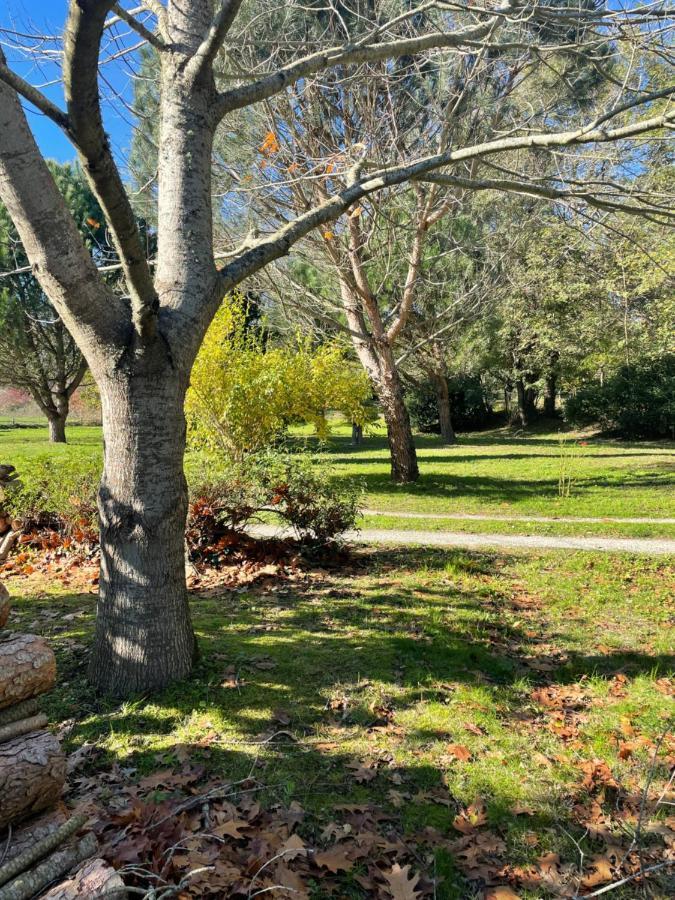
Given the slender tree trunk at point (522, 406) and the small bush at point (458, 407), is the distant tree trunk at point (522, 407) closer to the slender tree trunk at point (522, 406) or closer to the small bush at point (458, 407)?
the slender tree trunk at point (522, 406)

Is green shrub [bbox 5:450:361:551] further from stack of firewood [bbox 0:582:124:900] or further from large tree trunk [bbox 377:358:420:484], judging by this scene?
large tree trunk [bbox 377:358:420:484]

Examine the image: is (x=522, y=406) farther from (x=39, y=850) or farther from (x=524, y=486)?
(x=39, y=850)

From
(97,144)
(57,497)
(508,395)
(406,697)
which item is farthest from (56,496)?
(508,395)

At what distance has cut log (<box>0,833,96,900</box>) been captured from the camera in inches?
63.2

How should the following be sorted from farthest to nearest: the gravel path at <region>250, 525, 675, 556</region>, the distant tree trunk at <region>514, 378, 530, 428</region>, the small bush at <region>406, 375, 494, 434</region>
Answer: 1. the small bush at <region>406, 375, 494, 434</region>
2. the distant tree trunk at <region>514, 378, 530, 428</region>
3. the gravel path at <region>250, 525, 675, 556</region>

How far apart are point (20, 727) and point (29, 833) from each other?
434 millimetres

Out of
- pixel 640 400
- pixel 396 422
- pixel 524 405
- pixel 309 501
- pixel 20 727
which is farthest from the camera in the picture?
pixel 524 405

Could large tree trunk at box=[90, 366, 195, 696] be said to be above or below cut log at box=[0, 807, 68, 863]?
above

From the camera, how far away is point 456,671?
3.91m

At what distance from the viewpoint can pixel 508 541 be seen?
26.0 feet

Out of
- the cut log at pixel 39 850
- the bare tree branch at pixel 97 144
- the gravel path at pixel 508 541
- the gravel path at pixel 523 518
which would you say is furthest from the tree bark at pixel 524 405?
the cut log at pixel 39 850

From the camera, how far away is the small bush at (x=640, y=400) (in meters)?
23.2

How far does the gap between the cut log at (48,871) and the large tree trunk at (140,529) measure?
1.65 metres

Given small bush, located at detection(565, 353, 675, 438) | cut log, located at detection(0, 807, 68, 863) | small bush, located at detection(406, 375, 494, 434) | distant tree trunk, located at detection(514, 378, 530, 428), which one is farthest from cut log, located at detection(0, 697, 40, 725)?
small bush, located at detection(406, 375, 494, 434)
